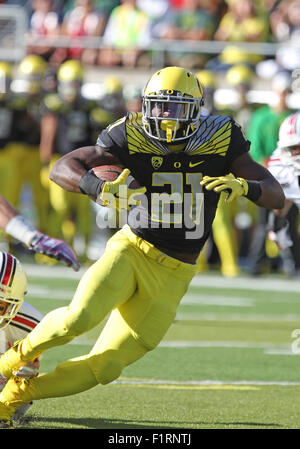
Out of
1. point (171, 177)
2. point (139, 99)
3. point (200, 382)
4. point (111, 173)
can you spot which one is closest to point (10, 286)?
point (111, 173)

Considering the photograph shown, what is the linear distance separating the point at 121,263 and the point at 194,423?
0.78m

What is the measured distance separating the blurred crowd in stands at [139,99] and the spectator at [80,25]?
31mm

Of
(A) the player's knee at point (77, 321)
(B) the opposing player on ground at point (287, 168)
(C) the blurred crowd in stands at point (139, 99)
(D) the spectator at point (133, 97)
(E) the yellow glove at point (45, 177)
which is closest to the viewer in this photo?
(A) the player's knee at point (77, 321)

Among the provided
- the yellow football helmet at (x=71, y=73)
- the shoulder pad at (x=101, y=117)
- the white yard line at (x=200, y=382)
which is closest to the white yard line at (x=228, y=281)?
the shoulder pad at (x=101, y=117)

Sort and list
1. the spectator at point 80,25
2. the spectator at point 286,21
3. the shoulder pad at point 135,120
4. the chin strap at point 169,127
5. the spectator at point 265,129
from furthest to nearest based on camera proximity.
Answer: the spectator at point 80,25
the spectator at point 286,21
the spectator at point 265,129
the shoulder pad at point 135,120
the chin strap at point 169,127

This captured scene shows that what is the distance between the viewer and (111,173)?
4488 mm

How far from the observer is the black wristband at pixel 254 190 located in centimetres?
420

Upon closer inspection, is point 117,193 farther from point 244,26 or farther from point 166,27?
point 166,27

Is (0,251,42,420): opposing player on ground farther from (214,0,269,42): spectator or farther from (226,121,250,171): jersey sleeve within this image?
(214,0,269,42): spectator

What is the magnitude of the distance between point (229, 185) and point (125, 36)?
9027 mm

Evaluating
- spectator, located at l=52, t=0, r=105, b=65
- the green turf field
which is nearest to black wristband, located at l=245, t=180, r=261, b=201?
the green turf field

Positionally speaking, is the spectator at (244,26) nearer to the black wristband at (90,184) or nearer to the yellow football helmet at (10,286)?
the black wristband at (90,184)

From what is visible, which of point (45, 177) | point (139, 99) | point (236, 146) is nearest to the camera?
point (236, 146)

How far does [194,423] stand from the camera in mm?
4367
